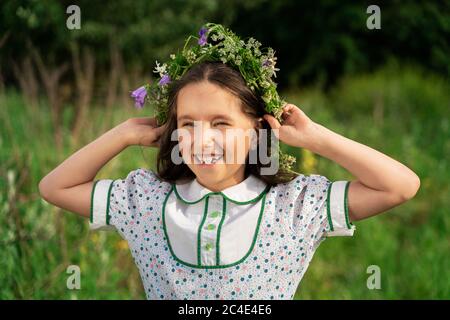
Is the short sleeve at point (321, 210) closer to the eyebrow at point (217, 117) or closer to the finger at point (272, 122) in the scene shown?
the finger at point (272, 122)

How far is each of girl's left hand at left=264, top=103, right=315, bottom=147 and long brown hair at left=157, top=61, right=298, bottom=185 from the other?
0.05m

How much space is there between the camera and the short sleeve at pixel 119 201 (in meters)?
2.21

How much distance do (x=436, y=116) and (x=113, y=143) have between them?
6243 millimetres

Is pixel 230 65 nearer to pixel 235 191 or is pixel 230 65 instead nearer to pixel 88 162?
pixel 235 191

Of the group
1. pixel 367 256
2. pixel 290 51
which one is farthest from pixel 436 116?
pixel 290 51

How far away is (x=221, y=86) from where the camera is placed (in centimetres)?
204

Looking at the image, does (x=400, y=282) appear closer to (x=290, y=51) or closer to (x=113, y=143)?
(x=113, y=143)

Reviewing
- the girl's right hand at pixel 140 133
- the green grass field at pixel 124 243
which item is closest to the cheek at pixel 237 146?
the girl's right hand at pixel 140 133

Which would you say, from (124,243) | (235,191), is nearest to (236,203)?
(235,191)

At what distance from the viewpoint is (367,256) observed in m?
4.72

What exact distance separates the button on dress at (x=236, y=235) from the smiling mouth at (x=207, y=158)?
0.42 ft

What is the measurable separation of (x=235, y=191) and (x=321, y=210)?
0.82 feet

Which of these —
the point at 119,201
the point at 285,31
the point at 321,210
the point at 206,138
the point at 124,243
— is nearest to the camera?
the point at 206,138

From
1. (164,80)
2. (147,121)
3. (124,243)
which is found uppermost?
(164,80)
